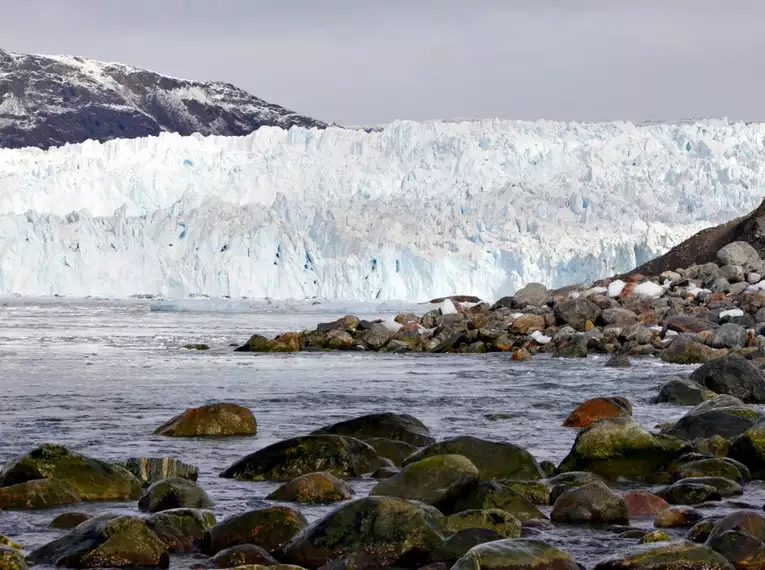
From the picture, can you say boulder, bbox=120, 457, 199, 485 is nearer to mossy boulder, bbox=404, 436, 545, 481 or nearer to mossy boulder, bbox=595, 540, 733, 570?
mossy boulder, bbox=404, 436, 545, 481

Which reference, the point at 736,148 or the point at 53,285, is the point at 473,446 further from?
the point at 736,148

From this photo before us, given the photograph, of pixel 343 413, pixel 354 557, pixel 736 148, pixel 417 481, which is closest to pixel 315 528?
pixel 354 557

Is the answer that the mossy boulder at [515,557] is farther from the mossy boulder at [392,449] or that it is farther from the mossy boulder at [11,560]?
the mossy boulder at [392,449]

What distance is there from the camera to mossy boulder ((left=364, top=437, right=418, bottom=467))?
20.1 ft

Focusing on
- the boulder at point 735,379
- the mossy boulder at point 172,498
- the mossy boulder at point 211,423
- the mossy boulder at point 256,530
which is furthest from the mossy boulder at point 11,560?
the boulder at point 735,379

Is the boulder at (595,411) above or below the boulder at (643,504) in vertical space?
above

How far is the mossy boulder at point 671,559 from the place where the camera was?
3520mm

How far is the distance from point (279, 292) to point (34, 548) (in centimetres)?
2953

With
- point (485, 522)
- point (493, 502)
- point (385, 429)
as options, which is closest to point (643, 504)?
point (493, 502)

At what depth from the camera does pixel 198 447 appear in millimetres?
6660

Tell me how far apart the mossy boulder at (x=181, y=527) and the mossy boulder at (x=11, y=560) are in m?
0.59

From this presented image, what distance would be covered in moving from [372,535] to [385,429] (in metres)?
2.80

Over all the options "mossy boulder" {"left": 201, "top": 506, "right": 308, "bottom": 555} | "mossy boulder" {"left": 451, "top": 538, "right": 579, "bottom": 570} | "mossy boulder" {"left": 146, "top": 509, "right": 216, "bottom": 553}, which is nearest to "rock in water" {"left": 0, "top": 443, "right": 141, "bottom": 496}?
"mossy boulder" {"left": 146, "top": 509, "right": 216, "bottom": 553}

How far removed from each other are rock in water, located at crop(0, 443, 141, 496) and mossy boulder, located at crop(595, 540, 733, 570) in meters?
2.44
